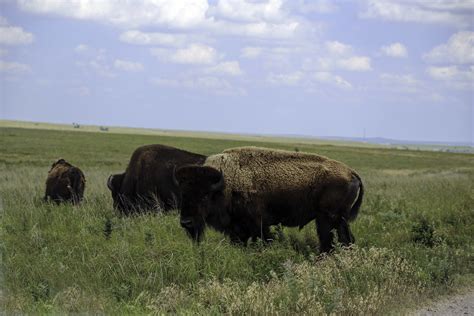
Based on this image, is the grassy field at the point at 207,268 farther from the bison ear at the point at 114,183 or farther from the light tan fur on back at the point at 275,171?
the bison ear at the point at 114,183

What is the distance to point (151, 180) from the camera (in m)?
14.1

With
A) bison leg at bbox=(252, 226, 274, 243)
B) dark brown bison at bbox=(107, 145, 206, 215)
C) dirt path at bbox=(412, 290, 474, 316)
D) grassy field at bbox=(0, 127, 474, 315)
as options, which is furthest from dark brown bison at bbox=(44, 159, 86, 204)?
dirt path at bbox=(412, 290, 474, 316)

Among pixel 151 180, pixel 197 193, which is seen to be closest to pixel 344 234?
pixel 197 193

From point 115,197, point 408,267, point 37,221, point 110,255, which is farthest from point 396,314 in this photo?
point 115,197

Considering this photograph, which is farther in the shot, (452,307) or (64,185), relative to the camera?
(64,185)

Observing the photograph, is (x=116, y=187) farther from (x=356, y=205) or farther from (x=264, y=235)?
(x=356, y=205)

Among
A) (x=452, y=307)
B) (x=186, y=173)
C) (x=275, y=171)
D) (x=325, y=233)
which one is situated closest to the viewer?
(x=452, y=307)

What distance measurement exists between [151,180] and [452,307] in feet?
25.3

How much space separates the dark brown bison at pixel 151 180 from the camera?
13797mm

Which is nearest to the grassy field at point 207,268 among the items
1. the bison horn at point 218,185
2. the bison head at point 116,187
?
the bison horn at point 218,185

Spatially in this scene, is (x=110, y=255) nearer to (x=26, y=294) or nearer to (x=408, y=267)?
(x=26, y=294)

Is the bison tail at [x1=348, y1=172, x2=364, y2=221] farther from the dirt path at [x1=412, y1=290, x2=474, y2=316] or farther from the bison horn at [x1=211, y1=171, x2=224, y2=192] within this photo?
the dirt path at [x1=412, y1=290, x2=474, y2=316]

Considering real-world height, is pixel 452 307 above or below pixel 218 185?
below

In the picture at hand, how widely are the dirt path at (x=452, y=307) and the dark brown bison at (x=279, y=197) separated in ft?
8.11
